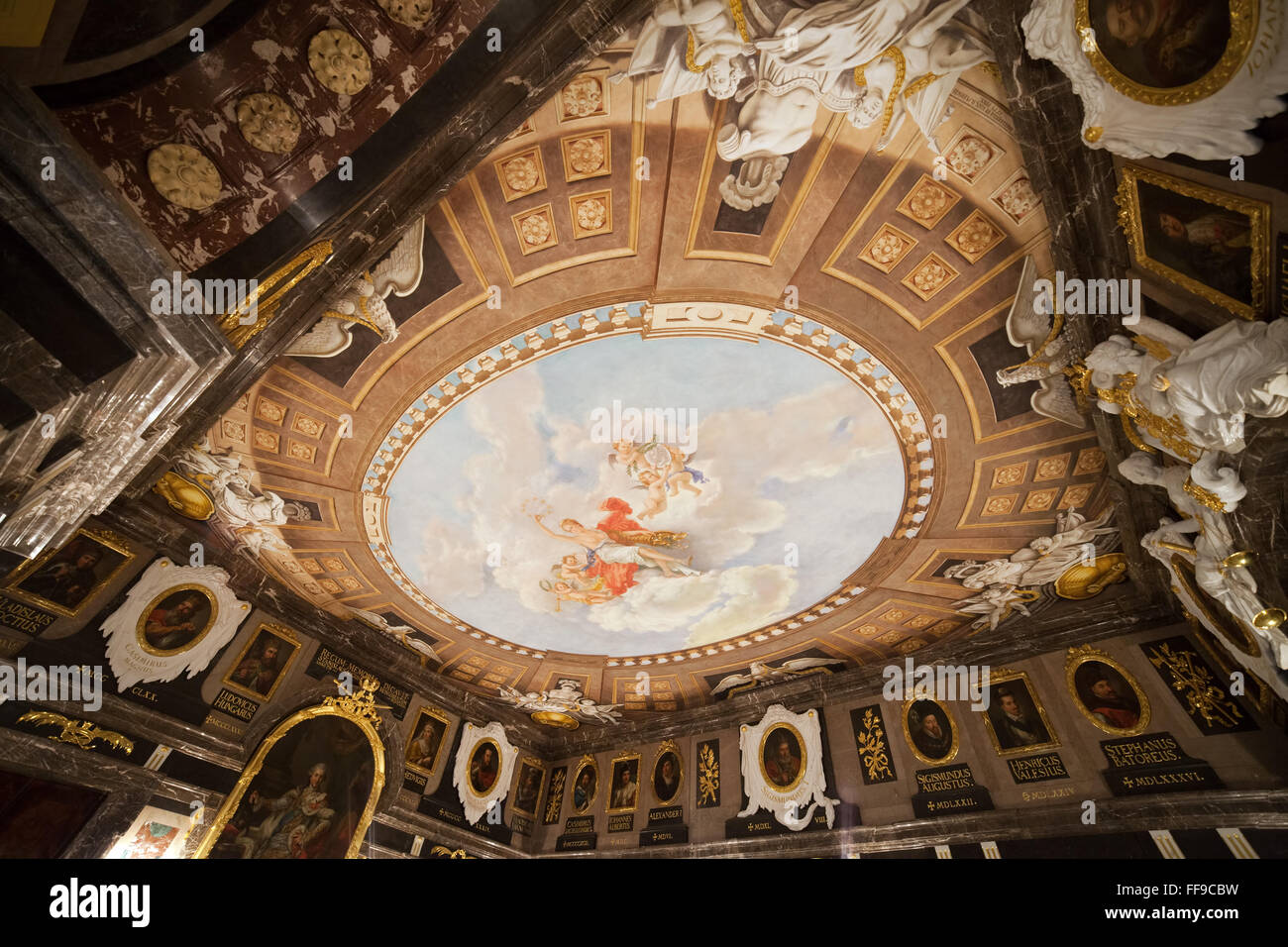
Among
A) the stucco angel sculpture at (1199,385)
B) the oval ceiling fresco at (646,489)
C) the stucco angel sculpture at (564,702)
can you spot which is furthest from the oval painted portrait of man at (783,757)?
the stucco angel sculpture at (1199,385)

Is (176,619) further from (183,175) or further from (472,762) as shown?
(183,175)

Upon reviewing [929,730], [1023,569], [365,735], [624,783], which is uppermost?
[1023,569]

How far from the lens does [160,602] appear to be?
964 centimetres

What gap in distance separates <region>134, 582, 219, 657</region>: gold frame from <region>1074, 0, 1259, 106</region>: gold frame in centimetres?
1319

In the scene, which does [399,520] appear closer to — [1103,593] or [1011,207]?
[1011,207]

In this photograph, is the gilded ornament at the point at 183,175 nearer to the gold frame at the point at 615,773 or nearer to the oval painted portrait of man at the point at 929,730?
the oval painted portrait of man at the point at 929,730

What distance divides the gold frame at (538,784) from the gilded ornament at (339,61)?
15.0m

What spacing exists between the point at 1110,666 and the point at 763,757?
6.59 m

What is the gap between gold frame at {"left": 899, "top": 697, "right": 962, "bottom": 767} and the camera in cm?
1084

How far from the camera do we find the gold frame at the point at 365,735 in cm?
975

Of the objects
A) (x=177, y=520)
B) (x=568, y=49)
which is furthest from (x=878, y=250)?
(x=177, y=520)

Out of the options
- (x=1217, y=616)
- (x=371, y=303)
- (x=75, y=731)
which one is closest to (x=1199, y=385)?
(x=1217, y=616)

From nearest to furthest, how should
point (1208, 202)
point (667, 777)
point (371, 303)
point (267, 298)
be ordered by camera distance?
point (1208, 202) < point (267, 298) < point (371, 303) < point (667, 777)
